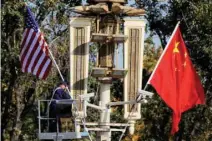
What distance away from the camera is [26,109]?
2700 centimetres

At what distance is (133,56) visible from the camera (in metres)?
15.1

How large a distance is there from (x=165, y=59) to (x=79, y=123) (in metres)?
2.19

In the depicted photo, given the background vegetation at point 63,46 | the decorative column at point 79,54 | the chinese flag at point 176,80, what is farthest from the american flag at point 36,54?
the background vegetation at point 63,46

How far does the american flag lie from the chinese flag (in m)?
2.33

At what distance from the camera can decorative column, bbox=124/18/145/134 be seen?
15.1 meters

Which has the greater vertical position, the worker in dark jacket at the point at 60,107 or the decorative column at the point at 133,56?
the decorative column at the point at 133,56

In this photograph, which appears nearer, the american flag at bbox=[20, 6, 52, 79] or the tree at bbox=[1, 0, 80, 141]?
the american flag at bbox=[20, 6, 52, 79]

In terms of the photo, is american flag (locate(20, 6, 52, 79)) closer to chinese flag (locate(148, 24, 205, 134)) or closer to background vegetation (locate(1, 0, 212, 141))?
chinese flag (locate(148, 24, 205, 134))

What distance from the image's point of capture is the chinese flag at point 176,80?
15.0 m

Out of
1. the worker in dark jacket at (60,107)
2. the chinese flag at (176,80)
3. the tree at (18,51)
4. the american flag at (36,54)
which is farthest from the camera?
the tree at (18,51)

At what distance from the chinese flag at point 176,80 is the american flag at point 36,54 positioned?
2334 millimetres

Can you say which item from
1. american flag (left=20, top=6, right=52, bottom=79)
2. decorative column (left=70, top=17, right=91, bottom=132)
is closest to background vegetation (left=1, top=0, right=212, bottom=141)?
american flag (left=20, top=6, right=52, bottom=79)

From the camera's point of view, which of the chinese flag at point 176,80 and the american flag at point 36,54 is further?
the american flag at point 36,54

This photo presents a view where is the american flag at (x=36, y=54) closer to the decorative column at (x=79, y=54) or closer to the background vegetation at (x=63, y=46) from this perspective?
the decorative column at (x=79, y=54)
